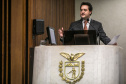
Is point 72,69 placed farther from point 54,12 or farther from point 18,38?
point 54,12

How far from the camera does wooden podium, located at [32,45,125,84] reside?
298cm

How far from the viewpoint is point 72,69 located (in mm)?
3012

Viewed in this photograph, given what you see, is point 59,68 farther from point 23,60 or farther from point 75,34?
point 23,60

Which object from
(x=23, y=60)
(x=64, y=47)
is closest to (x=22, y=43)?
(x=23, y=60)

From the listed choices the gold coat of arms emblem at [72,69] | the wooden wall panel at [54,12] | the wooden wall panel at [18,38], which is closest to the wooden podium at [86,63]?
the gold coat of arms emblem at [72,69]

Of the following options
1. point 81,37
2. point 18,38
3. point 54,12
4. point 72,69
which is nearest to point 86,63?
point 72,69

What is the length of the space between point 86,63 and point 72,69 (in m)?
0.16

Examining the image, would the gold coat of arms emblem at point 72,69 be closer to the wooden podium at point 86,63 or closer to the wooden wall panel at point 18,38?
the wooden podium at point 86,63

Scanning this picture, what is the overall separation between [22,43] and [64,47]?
3.49 feet

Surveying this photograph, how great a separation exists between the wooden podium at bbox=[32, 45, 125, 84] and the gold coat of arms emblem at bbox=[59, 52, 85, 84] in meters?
0.03

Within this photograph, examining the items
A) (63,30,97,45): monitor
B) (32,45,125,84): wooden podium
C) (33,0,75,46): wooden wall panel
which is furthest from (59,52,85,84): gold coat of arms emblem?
(33,0,75,46): wooden wall panel

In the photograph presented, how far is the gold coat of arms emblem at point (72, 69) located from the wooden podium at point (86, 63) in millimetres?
33

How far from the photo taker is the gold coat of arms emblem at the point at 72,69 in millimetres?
3002

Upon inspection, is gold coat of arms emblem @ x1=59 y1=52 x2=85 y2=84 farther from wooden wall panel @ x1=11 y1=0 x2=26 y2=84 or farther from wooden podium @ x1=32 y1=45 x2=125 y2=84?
wooden wall panel @ x1=11 y1=0 x2=26 y2=84
